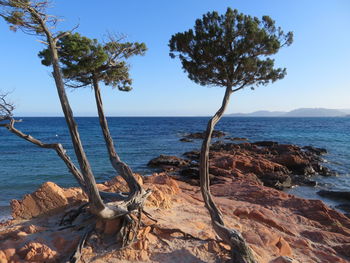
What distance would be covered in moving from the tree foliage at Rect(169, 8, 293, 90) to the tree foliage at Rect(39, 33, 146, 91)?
1.64 meters

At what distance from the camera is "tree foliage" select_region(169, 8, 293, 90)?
841cm

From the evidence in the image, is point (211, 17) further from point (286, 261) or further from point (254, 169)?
point (254, 169)

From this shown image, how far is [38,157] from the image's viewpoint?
26.5 meters

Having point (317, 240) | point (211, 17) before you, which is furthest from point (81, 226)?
point (317, 240)

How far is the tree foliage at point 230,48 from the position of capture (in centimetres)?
841

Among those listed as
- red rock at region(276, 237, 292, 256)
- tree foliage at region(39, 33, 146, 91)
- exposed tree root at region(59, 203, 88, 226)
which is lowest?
red rock at region(276, 237, 292, 256)

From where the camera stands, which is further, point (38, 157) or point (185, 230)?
point (38, 157)

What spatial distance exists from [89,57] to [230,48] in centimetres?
438

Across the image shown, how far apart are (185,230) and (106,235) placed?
87.7 inches

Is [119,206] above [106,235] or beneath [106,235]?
above

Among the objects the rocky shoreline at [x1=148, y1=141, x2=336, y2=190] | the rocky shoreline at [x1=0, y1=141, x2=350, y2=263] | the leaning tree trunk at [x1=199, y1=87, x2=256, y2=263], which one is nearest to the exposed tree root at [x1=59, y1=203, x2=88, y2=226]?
the rocky shoreline at [x1=0, y1=141, x2=350, y2=263]

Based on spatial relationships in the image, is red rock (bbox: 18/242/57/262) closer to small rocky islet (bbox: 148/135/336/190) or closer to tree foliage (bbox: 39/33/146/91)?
tree foliage (bbox: 39/33/146/91)

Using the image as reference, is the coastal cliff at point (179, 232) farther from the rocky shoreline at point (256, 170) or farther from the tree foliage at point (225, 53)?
the rocky shoreline at point (256, 170)

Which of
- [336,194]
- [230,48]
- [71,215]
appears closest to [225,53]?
[230,48]
